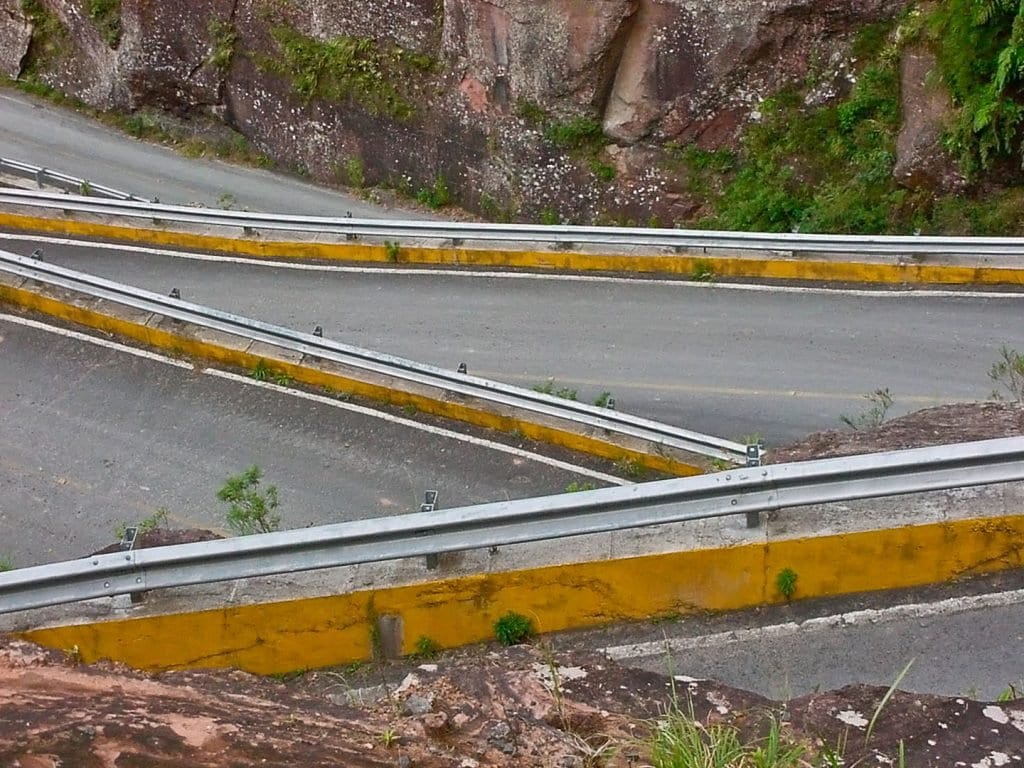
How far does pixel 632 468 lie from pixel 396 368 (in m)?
2.45

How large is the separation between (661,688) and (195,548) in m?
2.59

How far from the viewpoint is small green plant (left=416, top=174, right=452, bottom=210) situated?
63.9ft

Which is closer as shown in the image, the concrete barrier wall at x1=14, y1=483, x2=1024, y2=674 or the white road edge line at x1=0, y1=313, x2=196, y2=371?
the concrete barrier wall at x1=14, y1=483, x2=1024, y2=674

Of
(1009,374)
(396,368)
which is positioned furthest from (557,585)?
(1009,374)

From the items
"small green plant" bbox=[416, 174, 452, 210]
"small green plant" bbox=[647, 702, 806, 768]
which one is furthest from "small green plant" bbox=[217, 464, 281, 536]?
"small green plant" bbox=[416, 174, 452, 210]

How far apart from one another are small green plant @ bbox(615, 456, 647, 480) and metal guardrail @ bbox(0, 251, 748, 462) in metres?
Result: 0.24

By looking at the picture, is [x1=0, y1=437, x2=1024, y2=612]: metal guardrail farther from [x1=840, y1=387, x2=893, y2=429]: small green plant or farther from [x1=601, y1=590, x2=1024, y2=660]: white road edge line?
[x1=840, y1=387, x2=893, y2=429]: small green plant

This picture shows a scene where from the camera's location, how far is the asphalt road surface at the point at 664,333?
33.7ft

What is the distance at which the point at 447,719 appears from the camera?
374 cm

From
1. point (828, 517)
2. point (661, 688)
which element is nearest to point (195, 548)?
point (661, 688)

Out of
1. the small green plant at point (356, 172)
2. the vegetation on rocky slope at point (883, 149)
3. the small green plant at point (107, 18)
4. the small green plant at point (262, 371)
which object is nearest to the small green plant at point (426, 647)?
the small green plant at point (262, 371)

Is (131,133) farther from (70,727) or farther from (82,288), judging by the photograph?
(70,727)

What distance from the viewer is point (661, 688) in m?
4.25

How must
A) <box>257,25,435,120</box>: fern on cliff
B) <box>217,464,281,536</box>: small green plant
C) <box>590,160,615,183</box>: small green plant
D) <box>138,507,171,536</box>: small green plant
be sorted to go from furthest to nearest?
<box>257,25,435,120</box>: fern on cliff, <box>590,160,615,183</box>: small green plant, <box>138,507,171,536</box>: small green plant, <box>217,464,281,536</box>: small green plant
